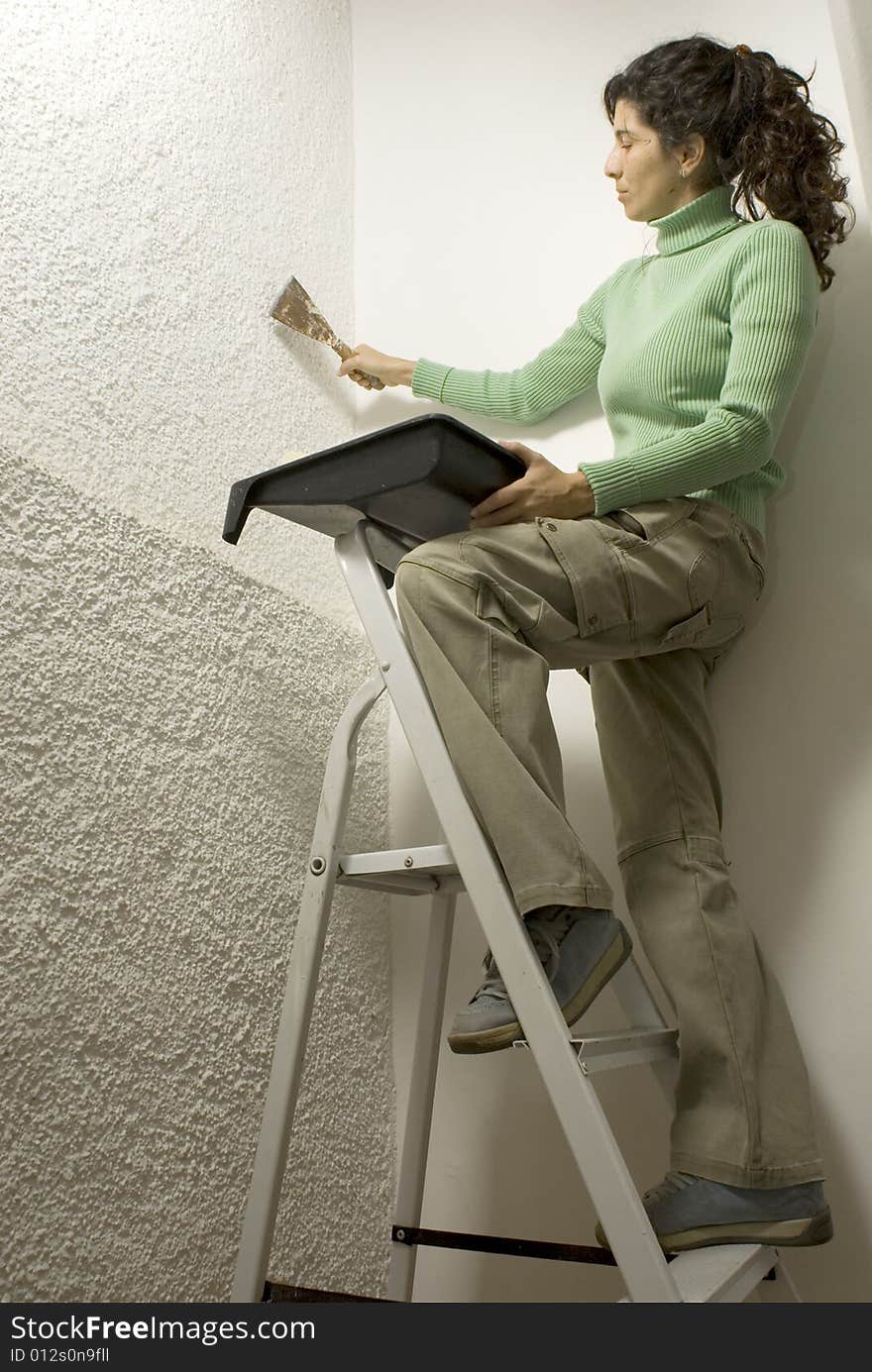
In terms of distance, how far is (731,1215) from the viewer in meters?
0.90

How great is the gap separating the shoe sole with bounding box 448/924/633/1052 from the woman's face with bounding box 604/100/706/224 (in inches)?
37.2

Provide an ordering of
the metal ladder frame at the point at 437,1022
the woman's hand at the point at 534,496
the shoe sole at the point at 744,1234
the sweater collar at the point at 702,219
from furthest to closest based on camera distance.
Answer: the sweater collar at the point at 702,219
the woman's hand at the point at 534,496
the shoe sole at the point at 744,1234
the metal ladder frame at the point at 437,1022

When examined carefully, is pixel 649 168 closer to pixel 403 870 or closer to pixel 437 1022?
pixel 403 870

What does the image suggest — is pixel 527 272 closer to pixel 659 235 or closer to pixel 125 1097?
pixel 659 235

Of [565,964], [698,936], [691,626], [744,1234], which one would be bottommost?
[744,1234]

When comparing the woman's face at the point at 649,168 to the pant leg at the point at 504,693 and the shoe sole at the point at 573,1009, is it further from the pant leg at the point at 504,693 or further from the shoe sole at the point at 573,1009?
the shoe sole at the point at 573,1009

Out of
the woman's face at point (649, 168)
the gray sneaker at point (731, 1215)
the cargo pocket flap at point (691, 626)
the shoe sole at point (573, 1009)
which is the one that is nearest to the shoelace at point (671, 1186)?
the gray sneaker at point (731, 1215)

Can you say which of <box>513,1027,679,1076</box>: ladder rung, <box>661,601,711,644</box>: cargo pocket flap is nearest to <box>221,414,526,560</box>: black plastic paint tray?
<box>661,601,711,644</box>: cargo pocket flap

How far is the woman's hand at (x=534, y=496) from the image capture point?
1.01 meters

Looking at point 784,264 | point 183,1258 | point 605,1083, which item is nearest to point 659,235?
point 784,264

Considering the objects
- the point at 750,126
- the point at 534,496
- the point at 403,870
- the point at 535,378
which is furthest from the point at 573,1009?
the point at 750,126

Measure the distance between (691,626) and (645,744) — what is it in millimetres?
158

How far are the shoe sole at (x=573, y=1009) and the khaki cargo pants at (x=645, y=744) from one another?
0.05 m
